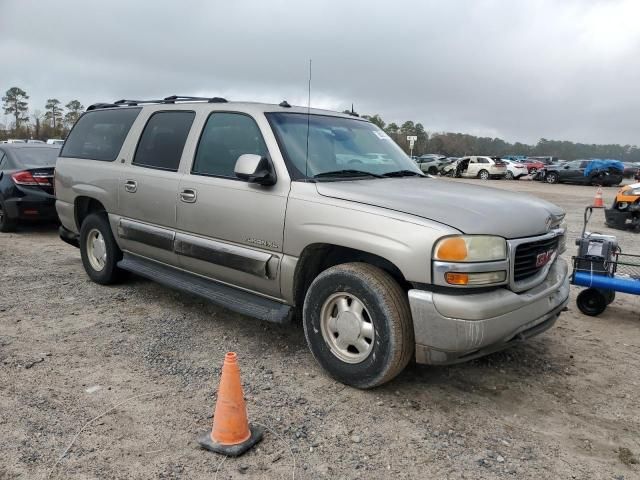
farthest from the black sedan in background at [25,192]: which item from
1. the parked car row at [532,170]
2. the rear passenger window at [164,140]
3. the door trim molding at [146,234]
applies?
the parked car row at [532,170]

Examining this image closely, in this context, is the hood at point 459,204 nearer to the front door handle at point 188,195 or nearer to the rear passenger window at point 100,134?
the front door handle at point 188,195

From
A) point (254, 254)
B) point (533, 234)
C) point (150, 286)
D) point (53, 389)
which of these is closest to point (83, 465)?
point (53, 389)

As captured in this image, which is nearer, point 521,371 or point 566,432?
point 566,432

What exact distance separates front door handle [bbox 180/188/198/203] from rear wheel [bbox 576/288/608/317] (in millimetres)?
3859

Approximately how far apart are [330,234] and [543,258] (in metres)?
1.44

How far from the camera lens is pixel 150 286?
5.70 meters

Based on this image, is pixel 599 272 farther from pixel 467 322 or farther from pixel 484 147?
pixel 484 147

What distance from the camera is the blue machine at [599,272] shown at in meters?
4.70

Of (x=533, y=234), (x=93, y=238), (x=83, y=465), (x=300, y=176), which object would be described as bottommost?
(x=83, y=465)

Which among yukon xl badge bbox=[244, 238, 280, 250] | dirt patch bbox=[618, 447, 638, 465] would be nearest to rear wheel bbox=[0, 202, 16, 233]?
yukon xl badge bbox=[244, 238, 280, 250]

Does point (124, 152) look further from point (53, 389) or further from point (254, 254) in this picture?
point (53, 389)

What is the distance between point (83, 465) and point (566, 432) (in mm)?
2651

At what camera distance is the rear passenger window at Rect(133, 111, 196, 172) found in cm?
457

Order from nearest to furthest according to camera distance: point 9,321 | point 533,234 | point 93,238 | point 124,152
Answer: point 533,234
point 9,321
point 124,152
point 93,238
